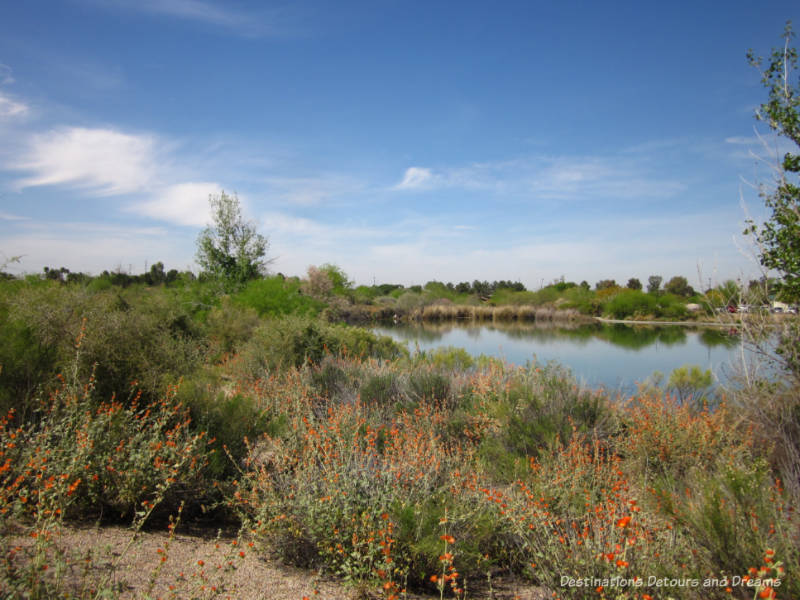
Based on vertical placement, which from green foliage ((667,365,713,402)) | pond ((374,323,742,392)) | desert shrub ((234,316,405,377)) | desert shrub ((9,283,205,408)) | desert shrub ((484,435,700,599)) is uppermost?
desert shrub ((9,283,205,408))

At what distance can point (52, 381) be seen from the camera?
5.30 metres

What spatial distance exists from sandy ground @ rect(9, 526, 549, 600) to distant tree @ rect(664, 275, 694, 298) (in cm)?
6727

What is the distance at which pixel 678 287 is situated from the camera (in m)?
62.9

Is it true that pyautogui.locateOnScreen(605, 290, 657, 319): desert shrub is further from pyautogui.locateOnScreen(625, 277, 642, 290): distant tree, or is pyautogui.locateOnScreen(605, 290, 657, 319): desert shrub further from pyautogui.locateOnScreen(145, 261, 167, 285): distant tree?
pyautogui.locateOnScreen(145, 261, 167, 285): distant tree

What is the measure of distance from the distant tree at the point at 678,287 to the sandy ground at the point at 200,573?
6727 centimetres

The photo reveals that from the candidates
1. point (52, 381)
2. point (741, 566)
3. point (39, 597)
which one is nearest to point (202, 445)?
point (52, 381)

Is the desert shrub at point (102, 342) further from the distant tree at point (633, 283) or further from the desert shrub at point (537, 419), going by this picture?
the distant tree at point (633, 283)

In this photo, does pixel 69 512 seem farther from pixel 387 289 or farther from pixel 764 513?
pixel 387 289

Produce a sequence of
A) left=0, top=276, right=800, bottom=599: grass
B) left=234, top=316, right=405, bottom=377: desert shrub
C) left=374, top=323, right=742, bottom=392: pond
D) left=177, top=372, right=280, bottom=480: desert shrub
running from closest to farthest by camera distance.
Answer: left=0, top=276, right=800, bottom=599: grass
left=177, top=372, right=280, bottom=480: desert shrub
left=234, top=316, right=405, bottom=377: desert shrub
left=374, top=323, right=742, bottom=392: pond

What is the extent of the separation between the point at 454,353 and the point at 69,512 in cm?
1179

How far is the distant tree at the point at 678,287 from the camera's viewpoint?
60.8 meters

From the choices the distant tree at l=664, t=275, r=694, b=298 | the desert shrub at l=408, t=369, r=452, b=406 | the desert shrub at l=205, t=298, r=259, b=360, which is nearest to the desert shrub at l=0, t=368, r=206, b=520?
the desert shrub at l=408, t=369, r=452, b=406

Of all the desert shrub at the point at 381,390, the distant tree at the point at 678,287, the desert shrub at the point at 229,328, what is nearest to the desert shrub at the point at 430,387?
the desert shrub at the point at 381,390

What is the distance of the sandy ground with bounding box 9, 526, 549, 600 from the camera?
2945mm
